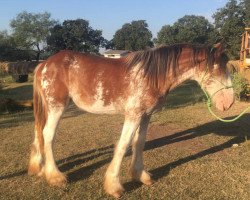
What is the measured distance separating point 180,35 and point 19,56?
95.5 ft

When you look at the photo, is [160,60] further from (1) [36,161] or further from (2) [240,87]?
(2) [240,87]

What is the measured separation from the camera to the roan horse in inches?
197

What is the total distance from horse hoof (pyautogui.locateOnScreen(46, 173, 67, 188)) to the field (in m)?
0.09

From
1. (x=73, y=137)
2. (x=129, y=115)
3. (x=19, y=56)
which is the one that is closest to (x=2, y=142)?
(x=73, y=137)

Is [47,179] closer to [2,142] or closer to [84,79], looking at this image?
[84,79]

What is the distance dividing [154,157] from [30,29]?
289 feet

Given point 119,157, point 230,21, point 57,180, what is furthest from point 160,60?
point 230,21

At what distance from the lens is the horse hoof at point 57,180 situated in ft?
17.5

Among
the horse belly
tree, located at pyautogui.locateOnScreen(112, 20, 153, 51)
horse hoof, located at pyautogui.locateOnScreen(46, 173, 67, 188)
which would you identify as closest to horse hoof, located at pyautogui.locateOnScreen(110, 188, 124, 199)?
horse hoof, located at pyautogui.locateOnScreen(46, 173, 67, 188)

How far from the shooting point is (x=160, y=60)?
5.03 meters

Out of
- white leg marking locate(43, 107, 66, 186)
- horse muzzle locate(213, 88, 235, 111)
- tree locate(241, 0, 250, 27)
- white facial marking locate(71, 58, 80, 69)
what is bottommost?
white leg marking locate(43, 107, 66, 186)

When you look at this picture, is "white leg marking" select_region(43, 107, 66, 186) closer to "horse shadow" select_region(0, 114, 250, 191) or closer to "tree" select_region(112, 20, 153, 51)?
"horse shadow" select_region(0, 114, 250, 191)

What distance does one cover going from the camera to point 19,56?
57125 mm

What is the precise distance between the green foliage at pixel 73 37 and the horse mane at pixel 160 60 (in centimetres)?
5747
